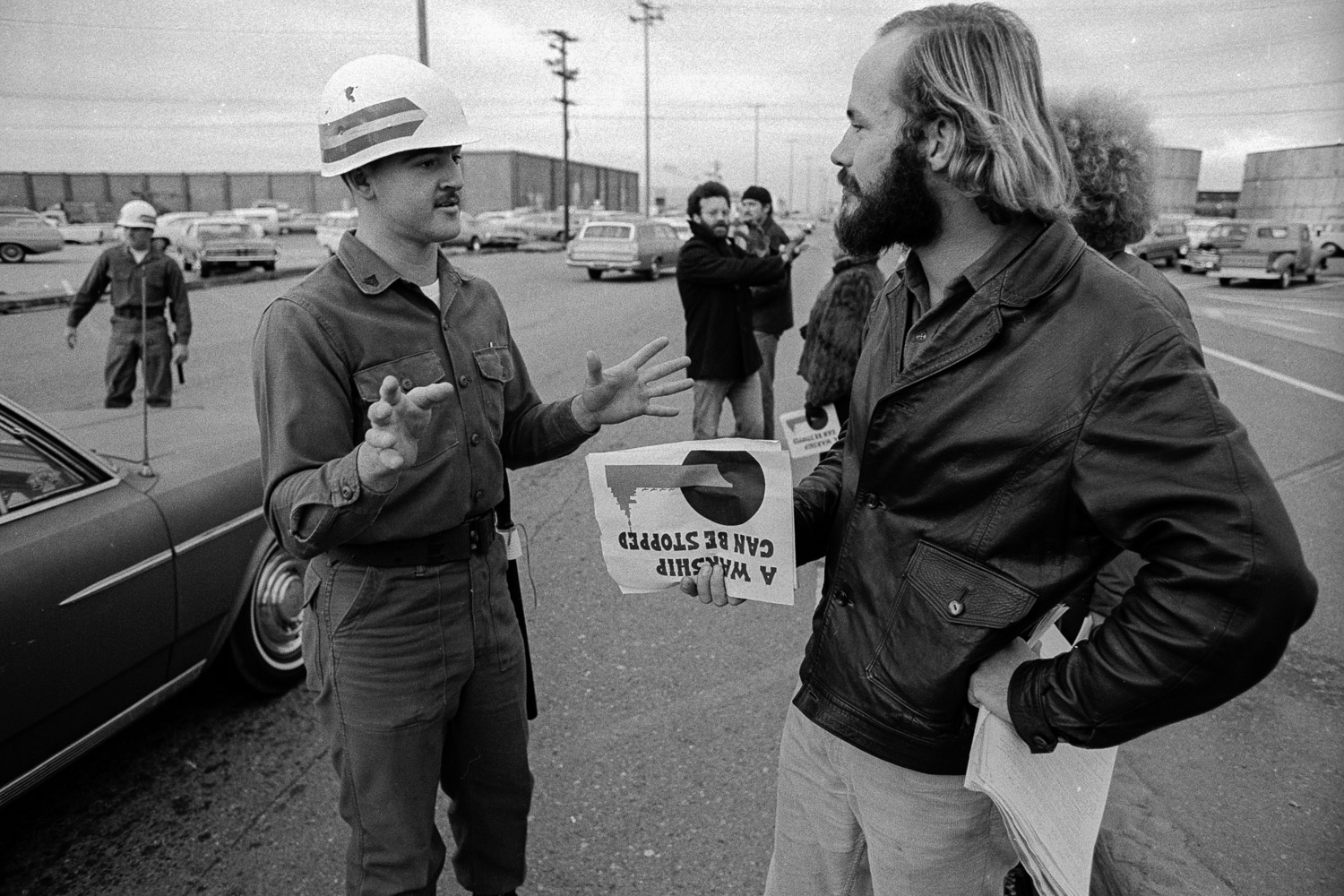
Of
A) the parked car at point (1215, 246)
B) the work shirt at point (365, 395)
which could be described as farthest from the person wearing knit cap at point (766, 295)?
the parked car at point (1215, 246)

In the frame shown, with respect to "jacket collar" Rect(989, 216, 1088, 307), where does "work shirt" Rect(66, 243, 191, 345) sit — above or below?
below

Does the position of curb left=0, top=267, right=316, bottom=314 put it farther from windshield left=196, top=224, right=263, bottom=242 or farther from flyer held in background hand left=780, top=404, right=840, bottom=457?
flyer held in background hand left=780, top=404, right=840, bottom=457

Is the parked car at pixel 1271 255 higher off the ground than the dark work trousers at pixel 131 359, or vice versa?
the parked car at pixel 1271 255

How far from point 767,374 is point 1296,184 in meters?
42.1

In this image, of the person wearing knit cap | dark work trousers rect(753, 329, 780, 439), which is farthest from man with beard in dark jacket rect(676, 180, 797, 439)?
dark work trousers rect(753, 329, 780, 439)

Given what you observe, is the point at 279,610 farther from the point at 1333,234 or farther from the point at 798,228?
the point at 1333,234

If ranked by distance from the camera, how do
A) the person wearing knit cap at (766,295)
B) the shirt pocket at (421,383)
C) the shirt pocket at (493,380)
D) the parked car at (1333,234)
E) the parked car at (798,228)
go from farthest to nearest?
the parked car at (1333,234), the person wearing knit cap at (766,295), the parked car at (798,228), the shirt pocket at (493,380), the shirt pocket at (421,383)

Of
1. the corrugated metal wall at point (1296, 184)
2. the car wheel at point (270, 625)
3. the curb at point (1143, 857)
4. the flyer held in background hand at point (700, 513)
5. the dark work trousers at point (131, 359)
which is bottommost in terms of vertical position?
the curb at point (1143, 857)

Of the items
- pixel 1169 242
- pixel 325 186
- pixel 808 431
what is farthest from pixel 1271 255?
pixel 325 186

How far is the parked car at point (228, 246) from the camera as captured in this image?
23969mm

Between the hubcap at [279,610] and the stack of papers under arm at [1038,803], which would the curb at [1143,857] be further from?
the hubcap at [279,610]

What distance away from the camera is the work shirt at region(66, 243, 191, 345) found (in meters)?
8.58

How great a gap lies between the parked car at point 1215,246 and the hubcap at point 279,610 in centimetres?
2912

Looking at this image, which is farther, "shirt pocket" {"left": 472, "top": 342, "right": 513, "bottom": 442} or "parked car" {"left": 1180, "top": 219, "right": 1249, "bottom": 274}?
"parked car" {"left": 1180, "top": 219, "right": 1249, "bottom": 274}
